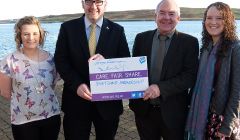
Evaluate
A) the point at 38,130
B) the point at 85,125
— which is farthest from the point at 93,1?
the point at 38,130

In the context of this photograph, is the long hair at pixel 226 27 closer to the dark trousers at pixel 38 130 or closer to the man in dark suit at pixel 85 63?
the man in dark suit at pixel 85 63

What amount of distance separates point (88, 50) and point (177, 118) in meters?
1.17

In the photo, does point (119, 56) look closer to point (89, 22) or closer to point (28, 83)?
point (89, 22)

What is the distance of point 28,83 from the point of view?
354cm

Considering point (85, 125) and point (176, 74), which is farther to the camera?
point (85, 125)

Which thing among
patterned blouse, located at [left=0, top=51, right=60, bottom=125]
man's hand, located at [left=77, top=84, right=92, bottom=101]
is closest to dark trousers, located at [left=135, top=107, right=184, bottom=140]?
man's hand, located at [left=77, top=84, right=92, bottom=101]

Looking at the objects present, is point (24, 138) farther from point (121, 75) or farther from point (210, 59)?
point (210, 59)

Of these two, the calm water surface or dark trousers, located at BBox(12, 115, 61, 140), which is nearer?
dark trousers, located at BBox(12, 115, 61, 140)

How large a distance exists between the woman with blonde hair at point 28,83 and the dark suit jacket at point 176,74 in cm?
104

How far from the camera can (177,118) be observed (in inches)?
145

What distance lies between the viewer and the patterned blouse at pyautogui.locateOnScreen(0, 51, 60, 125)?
3.54 m

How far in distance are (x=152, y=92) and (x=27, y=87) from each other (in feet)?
4.16

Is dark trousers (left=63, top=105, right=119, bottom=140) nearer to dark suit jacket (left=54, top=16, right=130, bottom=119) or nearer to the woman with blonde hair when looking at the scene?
dark suit jacket (left=54, top=16, right=130, bottom=119)

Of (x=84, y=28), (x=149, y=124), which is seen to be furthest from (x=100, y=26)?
(x=149, y=124)
